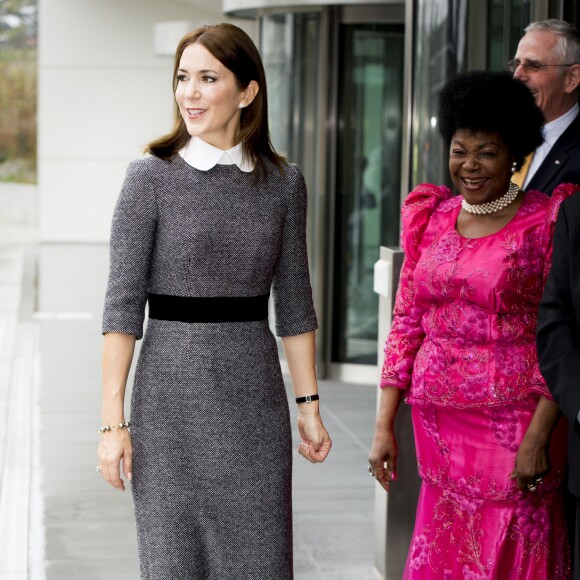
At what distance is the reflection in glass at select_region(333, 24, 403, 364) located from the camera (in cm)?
973

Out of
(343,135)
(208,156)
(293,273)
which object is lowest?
(293,273)

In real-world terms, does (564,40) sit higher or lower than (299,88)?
lower

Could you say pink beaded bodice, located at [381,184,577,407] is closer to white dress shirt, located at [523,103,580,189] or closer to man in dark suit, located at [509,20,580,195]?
white dress shirt, located at [523,103,580,189]

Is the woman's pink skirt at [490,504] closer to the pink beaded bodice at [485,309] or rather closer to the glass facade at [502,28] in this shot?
the pink beaded bodice at [485,309]

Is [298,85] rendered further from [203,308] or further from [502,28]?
[203,308]

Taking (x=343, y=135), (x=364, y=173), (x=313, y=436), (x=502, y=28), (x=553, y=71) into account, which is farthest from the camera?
(x=364, y=173)

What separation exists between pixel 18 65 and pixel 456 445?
4100 cm

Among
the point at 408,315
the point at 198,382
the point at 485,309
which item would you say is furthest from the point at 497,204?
the point at 198,382

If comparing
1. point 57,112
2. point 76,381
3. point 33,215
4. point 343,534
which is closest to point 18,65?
point 33,215

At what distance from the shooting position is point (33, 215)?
37.4 meters

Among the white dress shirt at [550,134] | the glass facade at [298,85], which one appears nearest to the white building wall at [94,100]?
the glass facade at [298,85]

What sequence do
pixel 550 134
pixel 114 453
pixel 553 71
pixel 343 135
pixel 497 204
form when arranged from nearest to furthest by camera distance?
pixel 114 453 < pixel 497 204 < pixel 550 134 < pixel 553 71 < pixel 343 135

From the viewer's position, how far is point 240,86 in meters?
3.12

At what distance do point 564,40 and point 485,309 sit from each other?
4.92 ft
